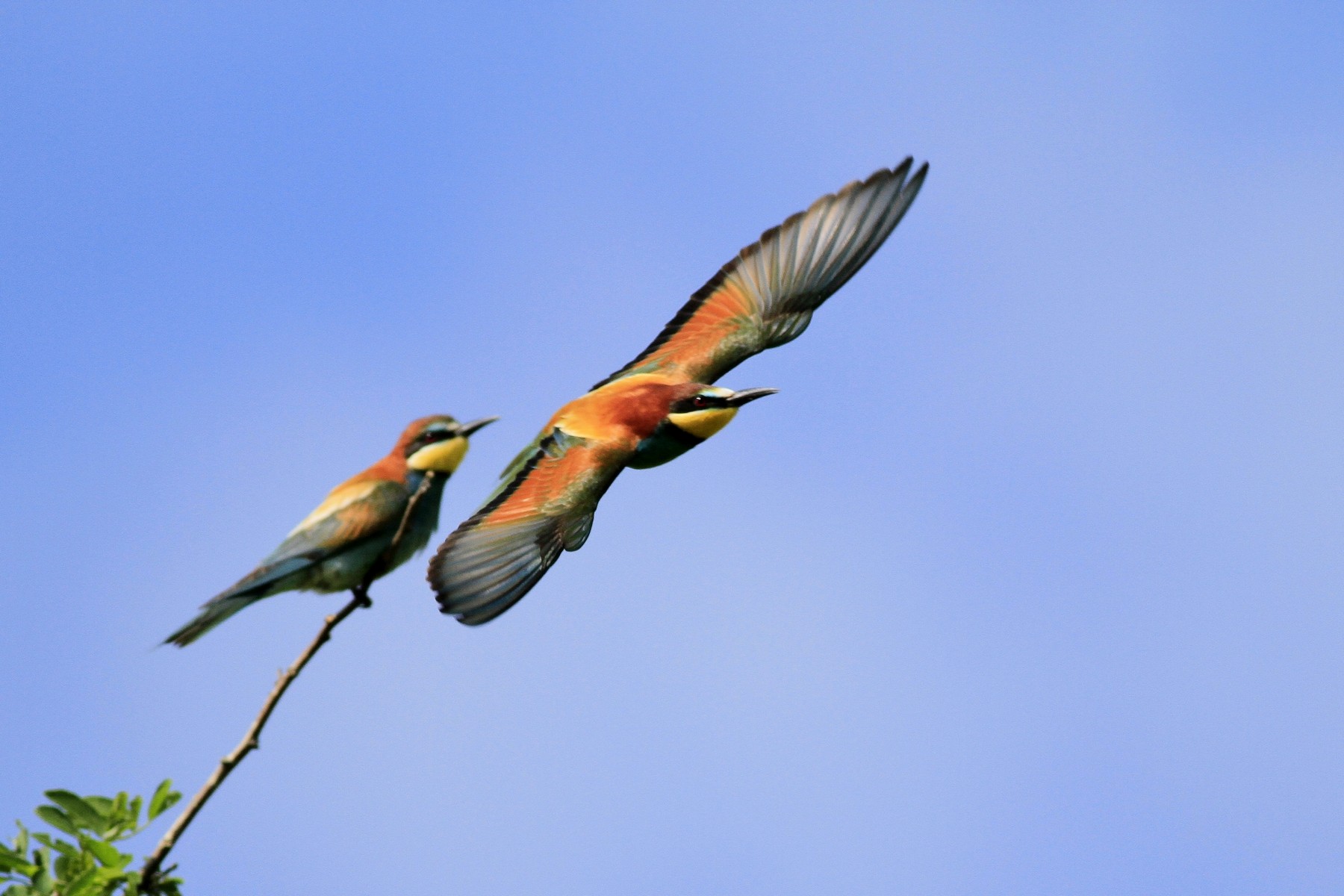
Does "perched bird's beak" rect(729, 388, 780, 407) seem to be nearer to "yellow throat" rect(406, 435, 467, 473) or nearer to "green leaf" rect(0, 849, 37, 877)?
"yellow throat" rect(406, 435, 467, 473)

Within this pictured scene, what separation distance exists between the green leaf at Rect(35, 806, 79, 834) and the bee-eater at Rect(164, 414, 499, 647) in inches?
60.9

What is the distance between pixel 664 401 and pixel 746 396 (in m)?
0.21

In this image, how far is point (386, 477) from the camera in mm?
4410

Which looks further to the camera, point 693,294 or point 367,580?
point 693,294

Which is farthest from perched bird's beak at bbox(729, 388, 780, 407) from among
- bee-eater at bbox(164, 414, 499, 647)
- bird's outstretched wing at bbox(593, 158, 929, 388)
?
bee-eater at bbox(164, 414, 499, 647)

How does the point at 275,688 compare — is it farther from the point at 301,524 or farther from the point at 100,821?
the point at 301,524

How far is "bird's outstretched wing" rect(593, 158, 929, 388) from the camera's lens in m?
4.48

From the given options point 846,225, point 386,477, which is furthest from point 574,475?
point 846,225

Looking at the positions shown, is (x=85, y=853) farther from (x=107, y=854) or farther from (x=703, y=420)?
(x=703, y=420)

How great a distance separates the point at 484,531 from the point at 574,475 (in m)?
0.28

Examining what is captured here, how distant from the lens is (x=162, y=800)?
2564 mm

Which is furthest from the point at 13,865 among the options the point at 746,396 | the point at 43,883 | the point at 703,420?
the point at 746,396

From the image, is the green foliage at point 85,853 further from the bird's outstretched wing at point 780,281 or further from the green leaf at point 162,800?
the bird's outstretched wing at point 780,281

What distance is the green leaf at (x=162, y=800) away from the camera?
2561 mm
